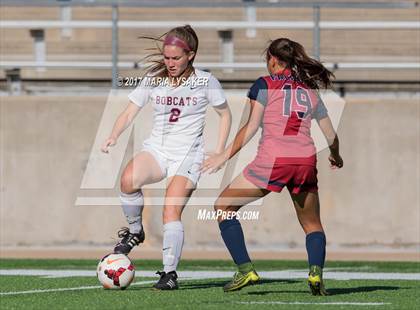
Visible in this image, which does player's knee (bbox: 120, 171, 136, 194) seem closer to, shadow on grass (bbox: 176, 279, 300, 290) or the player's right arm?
the player's right arm

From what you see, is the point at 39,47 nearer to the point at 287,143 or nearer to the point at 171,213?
the point at 171,213

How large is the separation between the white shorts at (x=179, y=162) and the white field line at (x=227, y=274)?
2.02 meters

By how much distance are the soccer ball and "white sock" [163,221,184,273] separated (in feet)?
0.96

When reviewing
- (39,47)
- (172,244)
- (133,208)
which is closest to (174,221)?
(172,244)

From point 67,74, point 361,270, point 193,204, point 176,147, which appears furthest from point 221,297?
point 67,74

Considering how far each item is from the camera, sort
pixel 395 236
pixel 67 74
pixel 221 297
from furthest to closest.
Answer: pixel 67 74, pixel 395 236, pixel 221 297

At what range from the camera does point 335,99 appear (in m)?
16.8

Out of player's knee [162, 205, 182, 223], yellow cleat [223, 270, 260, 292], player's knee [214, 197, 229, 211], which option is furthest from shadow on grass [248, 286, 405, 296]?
player's knee [162, 205, 182, 223]

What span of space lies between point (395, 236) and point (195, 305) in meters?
7.74

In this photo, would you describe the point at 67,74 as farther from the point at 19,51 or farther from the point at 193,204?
the point at 193,204

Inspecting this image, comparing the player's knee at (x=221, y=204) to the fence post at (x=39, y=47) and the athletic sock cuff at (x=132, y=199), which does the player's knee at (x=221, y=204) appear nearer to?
the athletic sock cuff at (x=132, y=199)

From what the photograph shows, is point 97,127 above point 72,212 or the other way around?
above

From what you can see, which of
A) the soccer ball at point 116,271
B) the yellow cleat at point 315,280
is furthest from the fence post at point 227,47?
the yellow cleat at point 315,280

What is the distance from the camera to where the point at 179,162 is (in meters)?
10.6
